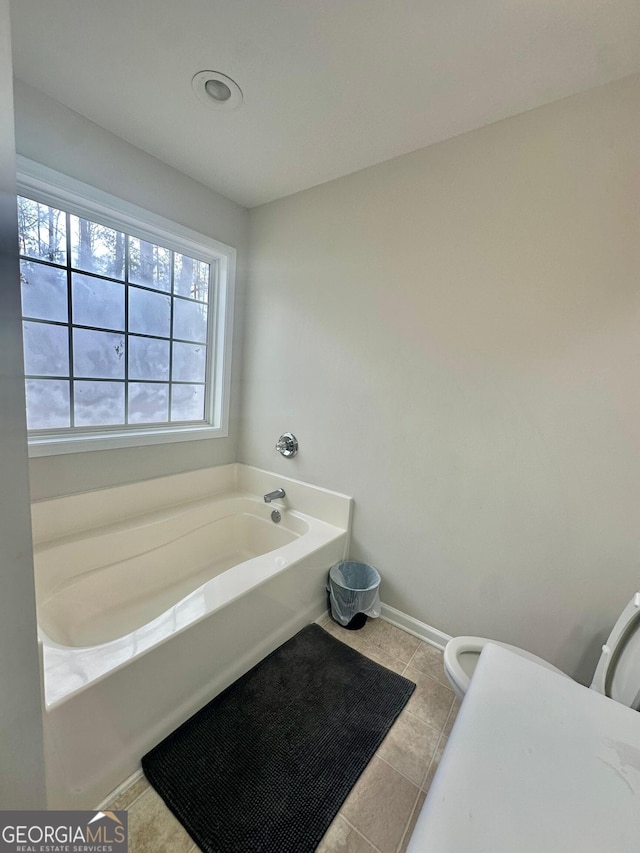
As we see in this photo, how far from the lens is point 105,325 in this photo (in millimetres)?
1818

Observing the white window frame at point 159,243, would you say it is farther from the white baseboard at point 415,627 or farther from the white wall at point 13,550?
the white baseboard at point 415,627

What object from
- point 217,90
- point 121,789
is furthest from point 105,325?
point 121,789

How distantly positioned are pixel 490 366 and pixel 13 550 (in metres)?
1.66

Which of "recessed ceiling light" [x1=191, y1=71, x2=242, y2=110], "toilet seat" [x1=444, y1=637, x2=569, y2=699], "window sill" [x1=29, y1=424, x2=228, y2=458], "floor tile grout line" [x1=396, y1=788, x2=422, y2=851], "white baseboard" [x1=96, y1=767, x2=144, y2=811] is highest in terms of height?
"recessed ceiling light" [x1=191, y1=71, x2=242, y2=110]

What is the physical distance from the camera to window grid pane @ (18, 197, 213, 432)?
62.7 inches

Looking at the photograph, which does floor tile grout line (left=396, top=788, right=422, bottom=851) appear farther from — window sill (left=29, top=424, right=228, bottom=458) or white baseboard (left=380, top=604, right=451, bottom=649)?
window sill (left=29, top=424, right=228, bottom=458)

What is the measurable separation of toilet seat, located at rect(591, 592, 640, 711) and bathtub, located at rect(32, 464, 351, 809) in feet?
3.88

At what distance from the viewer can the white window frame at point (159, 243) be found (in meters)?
1.50

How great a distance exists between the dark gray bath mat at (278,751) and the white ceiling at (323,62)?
250 centimetres

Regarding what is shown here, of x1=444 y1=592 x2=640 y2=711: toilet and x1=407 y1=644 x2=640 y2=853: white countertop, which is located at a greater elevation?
x1=407 y1=644 x2=640 y2=853: white countertop

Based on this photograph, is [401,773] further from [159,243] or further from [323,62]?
[159,243]

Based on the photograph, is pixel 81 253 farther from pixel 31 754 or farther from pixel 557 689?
pixel 557 689

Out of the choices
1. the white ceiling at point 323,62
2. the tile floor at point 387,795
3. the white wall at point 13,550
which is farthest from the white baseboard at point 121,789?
the white ceiling at point 323,62

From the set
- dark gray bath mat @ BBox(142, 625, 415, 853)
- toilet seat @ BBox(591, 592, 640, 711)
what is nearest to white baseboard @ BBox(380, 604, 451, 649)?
dark gray bath mat @ BBox(142, 625, 415, 853)
